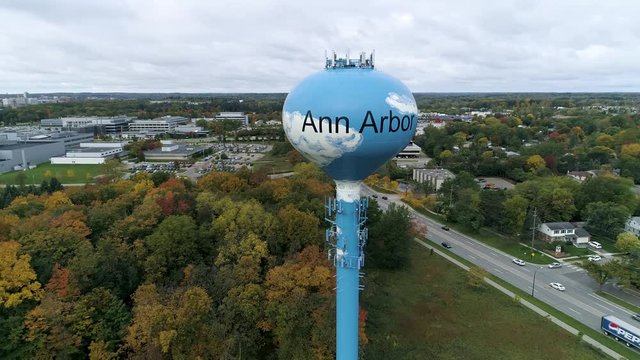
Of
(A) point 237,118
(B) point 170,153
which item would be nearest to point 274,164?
(B) point 170,153

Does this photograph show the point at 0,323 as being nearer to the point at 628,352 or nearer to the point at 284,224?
the point at 284,224

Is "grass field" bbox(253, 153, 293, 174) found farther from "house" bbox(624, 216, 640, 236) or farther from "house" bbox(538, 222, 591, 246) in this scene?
"house" bbox(624, 216, 640, 236)

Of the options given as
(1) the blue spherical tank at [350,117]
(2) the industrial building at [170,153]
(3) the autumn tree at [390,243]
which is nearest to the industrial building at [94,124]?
(2) the industrial building at [170,153]

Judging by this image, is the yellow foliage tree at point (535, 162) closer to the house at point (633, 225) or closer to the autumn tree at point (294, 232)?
the house at point (633, 225)

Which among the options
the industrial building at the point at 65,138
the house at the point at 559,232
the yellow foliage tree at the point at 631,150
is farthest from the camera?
the industrial building at the point at 65,138

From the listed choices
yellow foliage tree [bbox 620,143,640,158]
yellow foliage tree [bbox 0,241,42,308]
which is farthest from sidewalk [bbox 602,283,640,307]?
yellow foliage tree [bbox 620,143,640,158]

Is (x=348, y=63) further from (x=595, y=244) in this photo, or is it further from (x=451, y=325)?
(x=595, y=244)
